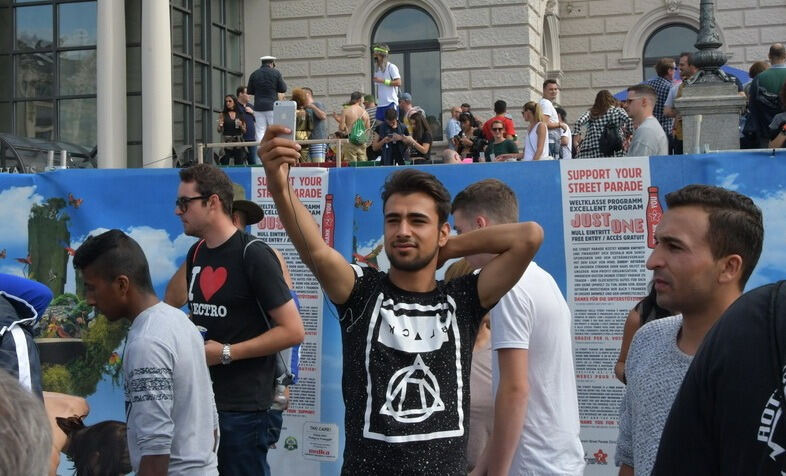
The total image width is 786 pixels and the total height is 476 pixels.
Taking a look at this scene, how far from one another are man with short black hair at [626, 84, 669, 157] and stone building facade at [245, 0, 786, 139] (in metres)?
14.8

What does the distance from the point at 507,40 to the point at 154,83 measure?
304 inches

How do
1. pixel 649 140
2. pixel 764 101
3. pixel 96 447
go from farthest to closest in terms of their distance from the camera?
pixel 764 101, pixel 649 140, pixel 96 447

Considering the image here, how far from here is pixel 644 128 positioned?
8695 mm

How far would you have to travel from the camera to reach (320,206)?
23.3ft

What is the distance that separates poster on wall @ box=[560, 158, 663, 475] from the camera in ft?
20.9

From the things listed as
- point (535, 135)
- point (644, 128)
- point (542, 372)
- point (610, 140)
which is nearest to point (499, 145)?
point (535, 135)

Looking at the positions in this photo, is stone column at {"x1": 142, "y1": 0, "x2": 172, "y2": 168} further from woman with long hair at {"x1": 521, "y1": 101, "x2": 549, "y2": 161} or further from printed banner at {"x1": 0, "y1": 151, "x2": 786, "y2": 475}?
printed banner at {"x1": 0, "y1": 151, "x2": 786, "y2": 475}

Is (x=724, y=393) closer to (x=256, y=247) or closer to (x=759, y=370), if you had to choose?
(x=759, y=370)

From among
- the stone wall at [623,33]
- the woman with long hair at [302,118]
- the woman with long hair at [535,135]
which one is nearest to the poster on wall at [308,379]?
the woman with long hair at [535,135]

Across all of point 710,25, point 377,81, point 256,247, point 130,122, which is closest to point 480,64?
point 377,81

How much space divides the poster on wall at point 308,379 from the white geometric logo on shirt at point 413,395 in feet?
10.9

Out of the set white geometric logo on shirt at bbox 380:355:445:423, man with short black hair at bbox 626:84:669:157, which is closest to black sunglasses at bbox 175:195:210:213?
white geometric logo on shirt at bbox 380:355:445:423

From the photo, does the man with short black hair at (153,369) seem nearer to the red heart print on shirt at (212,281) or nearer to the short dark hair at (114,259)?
the short dark hair at (114,259)

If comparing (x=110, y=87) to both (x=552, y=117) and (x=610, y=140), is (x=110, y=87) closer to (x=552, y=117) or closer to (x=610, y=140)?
(x=552, y=117)
